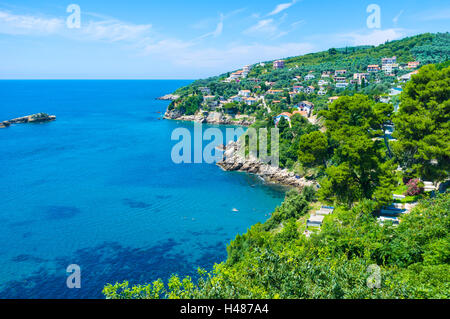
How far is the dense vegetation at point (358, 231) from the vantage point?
8.13 metres

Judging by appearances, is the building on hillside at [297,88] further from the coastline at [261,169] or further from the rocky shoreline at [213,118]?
the coastline at [261,169]

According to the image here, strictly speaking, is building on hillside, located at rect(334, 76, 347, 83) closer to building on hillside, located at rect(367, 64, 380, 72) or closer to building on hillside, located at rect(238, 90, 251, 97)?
building on hillside, located at rect(367, 64, 380, 72)

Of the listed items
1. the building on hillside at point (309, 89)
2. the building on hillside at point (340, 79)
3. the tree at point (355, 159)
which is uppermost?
the building on hillside at point (340, 79)

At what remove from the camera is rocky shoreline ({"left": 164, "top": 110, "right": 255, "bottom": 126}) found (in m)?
62.8

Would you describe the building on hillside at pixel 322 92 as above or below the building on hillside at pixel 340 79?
below

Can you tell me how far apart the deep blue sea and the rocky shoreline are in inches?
832

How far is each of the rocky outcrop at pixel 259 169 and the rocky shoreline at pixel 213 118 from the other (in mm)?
23696

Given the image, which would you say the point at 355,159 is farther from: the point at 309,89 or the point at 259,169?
the point at 309,89

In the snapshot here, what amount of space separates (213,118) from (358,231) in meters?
57.3

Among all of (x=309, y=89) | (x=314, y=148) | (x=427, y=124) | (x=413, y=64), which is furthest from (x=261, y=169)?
(x=413, y=64)

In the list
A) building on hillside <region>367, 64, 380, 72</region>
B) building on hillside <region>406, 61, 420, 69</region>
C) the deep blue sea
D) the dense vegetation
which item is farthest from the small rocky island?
building on hillside <region>406, 61, 420, 69</region>

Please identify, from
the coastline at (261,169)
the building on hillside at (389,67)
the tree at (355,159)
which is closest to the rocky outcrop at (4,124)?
the coastline at (261,169)
